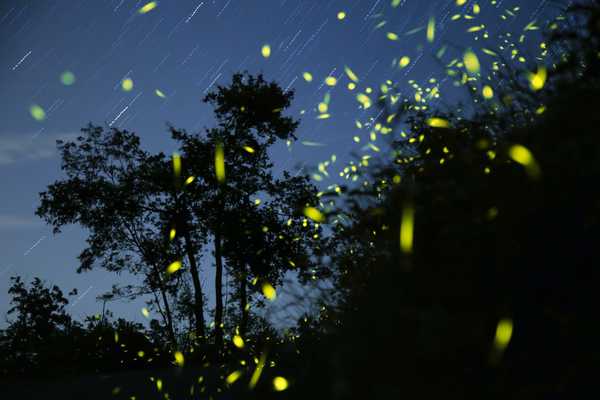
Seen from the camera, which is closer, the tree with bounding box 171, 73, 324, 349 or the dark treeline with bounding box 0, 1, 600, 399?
the dark treeline with bounding box 0, 1, 600, 399

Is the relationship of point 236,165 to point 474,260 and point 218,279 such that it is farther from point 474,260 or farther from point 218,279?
point 474,260

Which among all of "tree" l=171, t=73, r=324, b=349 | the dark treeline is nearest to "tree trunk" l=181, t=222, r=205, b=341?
"tree" l=171, t=73, r=324, b=349

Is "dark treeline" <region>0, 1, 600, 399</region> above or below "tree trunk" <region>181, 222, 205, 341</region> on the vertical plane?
below

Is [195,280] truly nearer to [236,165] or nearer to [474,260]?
[236,165]

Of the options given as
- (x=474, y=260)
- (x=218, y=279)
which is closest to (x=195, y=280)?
(x=218, y=279)

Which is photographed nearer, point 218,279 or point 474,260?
point 474,260

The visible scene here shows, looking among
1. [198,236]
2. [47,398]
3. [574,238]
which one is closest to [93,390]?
[47,398]

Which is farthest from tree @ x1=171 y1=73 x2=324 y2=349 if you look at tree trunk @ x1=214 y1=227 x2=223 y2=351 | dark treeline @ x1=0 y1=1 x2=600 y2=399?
dark treeline @ x1=0 y1=1 x2=600 y2=399

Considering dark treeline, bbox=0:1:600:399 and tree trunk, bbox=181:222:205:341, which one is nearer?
dark treeline, bbox=0:1:600:399

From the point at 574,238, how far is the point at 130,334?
11.7 m

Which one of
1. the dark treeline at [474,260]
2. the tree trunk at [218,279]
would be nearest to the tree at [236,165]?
the tree trunk at [218,279]

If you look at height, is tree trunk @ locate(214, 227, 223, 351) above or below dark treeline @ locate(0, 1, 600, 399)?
above

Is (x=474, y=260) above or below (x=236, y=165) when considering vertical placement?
below

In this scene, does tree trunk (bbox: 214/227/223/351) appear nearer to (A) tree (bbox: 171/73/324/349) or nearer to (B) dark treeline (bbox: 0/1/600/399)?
(A) tree (bbox: 171/73/324/349)
